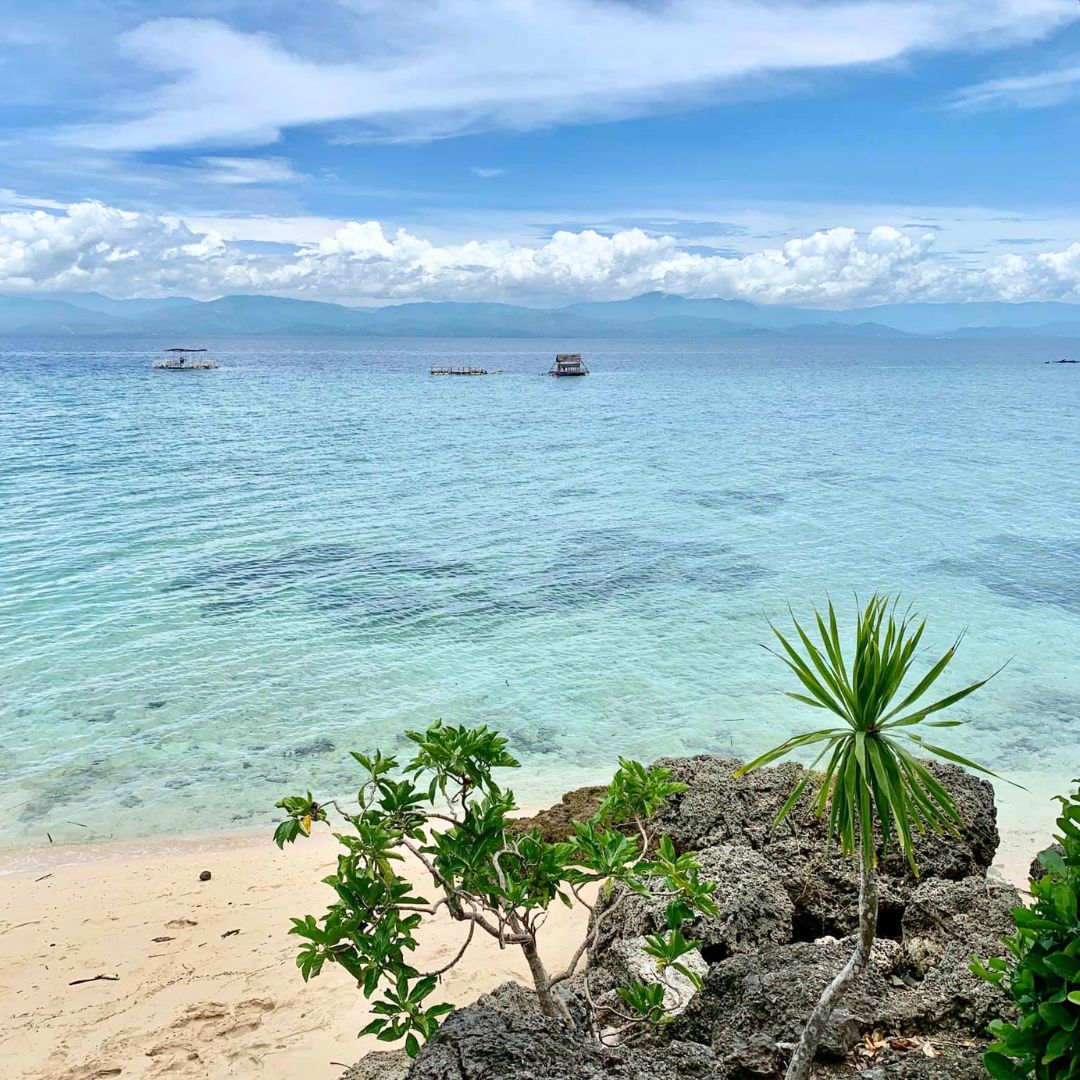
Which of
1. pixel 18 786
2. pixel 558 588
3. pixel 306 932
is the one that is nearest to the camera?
pixel 306 932

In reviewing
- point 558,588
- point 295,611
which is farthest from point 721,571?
point 295,611

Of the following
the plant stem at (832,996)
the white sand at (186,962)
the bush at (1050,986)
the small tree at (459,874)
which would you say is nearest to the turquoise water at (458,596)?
the white sand at (186,962)

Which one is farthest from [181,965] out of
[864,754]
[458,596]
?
[458,596]

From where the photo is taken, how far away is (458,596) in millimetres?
18656

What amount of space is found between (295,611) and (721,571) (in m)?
9.54

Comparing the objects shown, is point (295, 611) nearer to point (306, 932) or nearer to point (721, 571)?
point (721, 571)

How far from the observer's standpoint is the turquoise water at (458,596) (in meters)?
12.3

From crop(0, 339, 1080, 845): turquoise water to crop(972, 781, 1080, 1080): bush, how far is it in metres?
8.25

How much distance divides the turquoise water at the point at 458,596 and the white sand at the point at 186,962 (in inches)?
47.9

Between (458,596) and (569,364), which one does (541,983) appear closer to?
(458,596)

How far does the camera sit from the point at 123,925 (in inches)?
324

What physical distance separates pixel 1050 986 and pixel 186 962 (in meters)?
6.80

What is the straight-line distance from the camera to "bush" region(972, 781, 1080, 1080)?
9.40 feet

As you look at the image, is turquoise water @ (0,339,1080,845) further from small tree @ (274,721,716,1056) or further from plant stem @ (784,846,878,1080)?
plant stem @ (784,846,878,1080)
